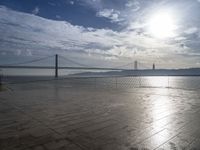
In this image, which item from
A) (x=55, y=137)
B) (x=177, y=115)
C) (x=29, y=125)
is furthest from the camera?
(x=177, y=115)

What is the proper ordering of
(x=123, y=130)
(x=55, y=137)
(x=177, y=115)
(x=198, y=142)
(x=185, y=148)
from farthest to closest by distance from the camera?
(x=177, y=115), (x=123, y=130), (x=55, y=137), (x=198, y=142), (x=185, y=148)

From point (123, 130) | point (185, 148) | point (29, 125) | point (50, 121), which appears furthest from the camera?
point (50, 121)

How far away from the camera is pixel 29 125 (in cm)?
274

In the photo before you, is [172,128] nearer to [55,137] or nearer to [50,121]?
[55,137]

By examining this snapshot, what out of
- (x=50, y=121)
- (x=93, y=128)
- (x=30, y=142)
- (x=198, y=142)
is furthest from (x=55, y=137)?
(x=198, y=142)

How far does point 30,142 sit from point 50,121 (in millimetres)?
893

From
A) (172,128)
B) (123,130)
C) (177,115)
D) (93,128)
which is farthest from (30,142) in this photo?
(177,115)

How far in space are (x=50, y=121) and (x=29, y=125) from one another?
35cm

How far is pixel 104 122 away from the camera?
9.55 feet

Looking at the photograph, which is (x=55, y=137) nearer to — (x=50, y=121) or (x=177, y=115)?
(x=50, y=121)

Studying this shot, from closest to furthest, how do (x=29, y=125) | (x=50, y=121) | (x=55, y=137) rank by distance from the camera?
1. (x=55, y=137)
2. (x=29, y=125)
3. (x=50, y=121)

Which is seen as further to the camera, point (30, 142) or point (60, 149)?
point (30, 142)

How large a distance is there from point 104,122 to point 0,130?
1.55 m

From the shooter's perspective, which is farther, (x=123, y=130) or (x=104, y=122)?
(x=104, y=122)
